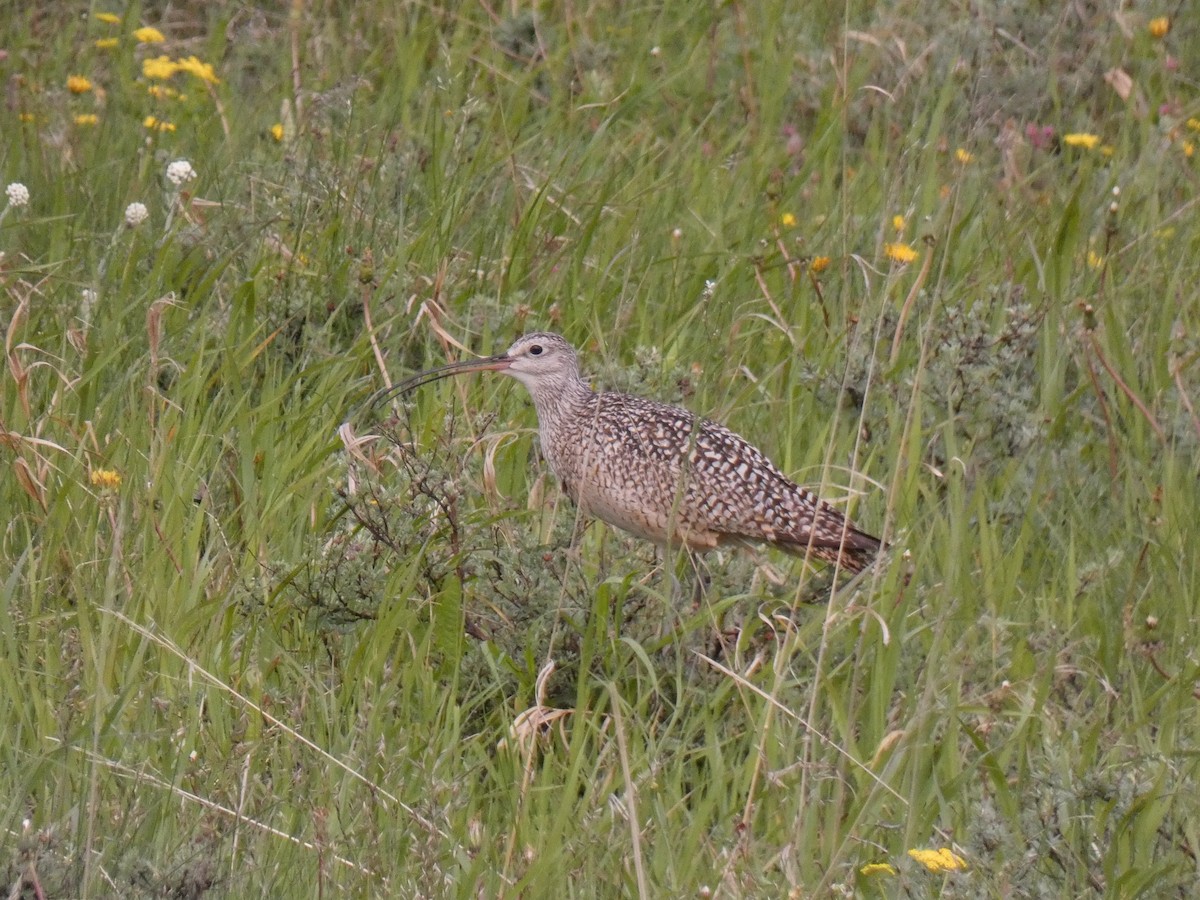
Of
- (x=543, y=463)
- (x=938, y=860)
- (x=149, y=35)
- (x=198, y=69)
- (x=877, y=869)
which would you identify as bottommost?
(x=543, y=463)

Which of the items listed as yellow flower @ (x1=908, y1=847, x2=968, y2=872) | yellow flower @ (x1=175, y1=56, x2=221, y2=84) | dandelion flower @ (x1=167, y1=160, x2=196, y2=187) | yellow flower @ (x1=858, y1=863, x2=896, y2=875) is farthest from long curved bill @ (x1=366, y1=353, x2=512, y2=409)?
yellow flower @ (x1=908, y1=847, x2=968, y2=872)

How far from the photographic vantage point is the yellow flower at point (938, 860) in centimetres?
363

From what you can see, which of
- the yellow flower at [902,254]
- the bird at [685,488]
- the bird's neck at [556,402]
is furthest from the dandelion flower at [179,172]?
the yellow flower at [902,254]

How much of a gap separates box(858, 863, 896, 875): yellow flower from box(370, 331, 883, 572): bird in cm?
134

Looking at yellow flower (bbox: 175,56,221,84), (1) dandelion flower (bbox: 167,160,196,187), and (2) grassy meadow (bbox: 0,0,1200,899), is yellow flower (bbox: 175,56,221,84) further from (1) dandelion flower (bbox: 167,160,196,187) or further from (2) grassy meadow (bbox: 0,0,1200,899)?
(1) dandelion flower (bbox: 167,160,196,187)

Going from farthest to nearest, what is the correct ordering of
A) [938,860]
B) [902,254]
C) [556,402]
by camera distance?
[902,254], [556,402], [938,860]

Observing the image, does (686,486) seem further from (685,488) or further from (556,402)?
(556,402)

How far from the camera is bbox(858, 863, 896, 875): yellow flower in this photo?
149 inches

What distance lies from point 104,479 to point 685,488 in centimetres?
147

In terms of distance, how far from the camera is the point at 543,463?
618 centimetres

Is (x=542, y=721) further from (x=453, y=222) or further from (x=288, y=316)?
(x=453, y=222)

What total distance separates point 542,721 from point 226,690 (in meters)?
0.68

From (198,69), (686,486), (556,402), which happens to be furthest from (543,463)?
(198,69)

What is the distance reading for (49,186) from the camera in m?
6.66
